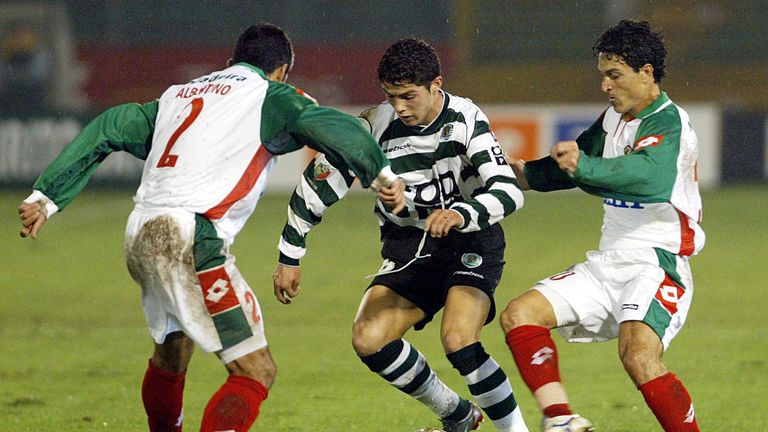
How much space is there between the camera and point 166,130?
4930mm

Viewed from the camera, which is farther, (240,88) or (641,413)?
(641,413)

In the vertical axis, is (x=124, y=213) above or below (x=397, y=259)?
below

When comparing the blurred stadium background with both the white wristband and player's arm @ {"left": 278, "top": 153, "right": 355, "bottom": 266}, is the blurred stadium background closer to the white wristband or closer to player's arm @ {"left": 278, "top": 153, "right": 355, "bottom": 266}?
player's arm @ {"left": 278, "top": 153, "right": 355, "bottom": 266}

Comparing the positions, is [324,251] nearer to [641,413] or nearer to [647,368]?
[641,413]

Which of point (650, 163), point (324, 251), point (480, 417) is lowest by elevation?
point (324, 251)

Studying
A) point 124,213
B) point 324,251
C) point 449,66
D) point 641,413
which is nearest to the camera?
point 641,413

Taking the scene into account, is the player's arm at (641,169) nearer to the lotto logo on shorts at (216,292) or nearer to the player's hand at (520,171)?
the player's hand at (520,171)

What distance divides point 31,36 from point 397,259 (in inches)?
793

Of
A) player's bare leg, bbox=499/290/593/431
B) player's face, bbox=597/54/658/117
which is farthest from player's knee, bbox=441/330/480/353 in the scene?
player's face, bbox=597/54/658/117

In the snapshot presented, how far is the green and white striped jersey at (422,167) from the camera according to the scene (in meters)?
5.54

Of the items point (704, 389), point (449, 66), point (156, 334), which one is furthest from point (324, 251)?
point (449, 66)

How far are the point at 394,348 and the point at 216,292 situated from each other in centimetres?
111

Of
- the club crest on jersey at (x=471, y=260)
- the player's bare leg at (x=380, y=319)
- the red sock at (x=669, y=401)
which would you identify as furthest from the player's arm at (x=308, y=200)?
the red sock at (x=669, y=401)

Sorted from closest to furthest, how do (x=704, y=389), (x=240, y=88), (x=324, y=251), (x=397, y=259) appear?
(x=240, y=88) → (x=397, y=259) → (x=704, y=389) → (x=324, y=251)
